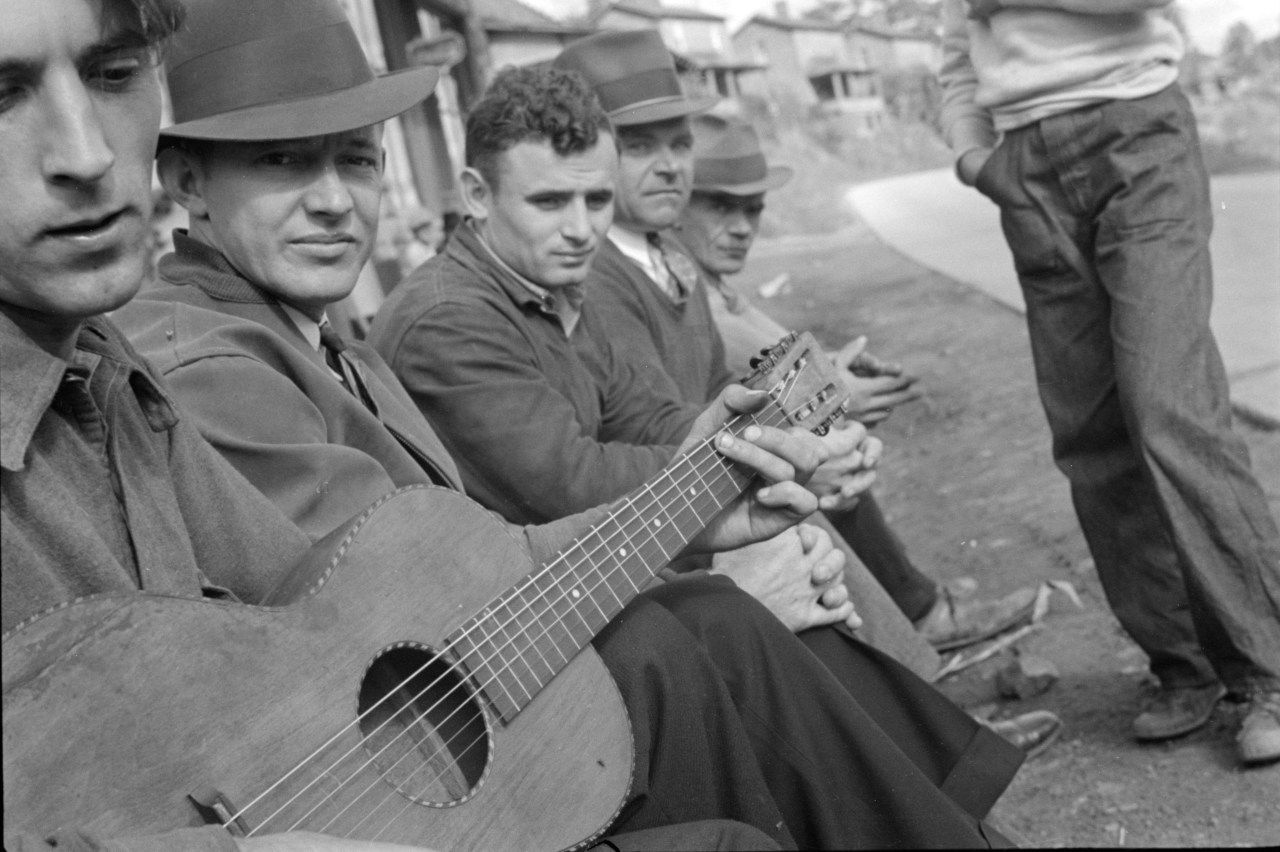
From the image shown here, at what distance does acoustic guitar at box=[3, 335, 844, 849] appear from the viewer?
1.44m

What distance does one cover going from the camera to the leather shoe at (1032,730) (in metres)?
3.58

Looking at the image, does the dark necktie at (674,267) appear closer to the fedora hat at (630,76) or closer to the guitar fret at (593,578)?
the fedora hat at (630,76)

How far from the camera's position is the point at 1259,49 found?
25844mm

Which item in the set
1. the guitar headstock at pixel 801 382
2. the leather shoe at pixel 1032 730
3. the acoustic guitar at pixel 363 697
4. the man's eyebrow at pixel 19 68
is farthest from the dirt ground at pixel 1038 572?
the man's eyebrow at pixel 19 68

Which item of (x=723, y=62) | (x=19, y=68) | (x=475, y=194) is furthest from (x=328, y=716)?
(x=723, y=62)

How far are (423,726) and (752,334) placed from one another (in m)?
3.61

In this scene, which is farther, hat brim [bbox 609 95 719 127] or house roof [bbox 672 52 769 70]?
house roof [bbox 672 52 769 70]

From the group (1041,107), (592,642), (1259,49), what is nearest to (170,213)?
(1041,107)

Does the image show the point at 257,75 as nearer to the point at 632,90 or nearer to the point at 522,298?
the point at 522,298

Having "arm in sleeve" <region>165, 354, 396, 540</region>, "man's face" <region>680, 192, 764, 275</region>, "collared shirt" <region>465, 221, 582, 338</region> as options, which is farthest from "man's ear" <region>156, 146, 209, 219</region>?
"man's face" <region>680, 192, 764, 275</region>

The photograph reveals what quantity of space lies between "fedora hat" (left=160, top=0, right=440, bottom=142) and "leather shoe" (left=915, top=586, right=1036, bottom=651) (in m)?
2.76

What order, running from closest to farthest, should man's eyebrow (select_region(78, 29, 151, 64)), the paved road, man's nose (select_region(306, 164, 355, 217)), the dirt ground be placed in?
man's eyebrow (select_region(78, 29, 151, 64)), man's nose (select_region(306, 164, 355, 217)), the dirt ground, the paved road

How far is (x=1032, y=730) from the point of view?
11.8 ft

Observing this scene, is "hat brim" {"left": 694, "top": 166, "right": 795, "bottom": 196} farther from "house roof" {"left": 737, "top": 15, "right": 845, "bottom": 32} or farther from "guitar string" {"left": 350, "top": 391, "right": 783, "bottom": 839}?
"house roof" {"left": 737, "top": 15, "right": 845, "bottom": 32}
